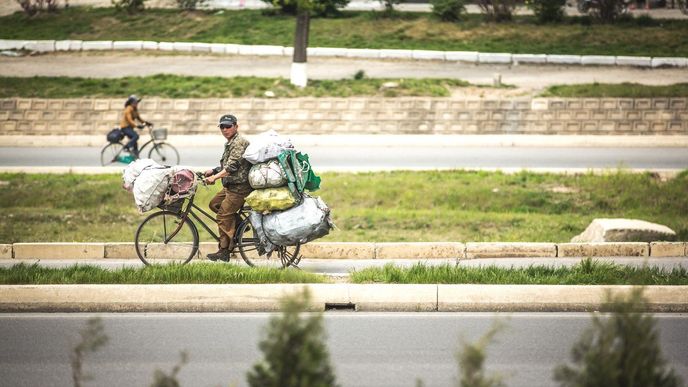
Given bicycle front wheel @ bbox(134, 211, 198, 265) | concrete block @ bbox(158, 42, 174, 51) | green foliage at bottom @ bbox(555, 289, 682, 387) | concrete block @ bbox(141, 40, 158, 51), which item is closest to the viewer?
green foliage at bottom @ bbox(555, 289, 682, 387)

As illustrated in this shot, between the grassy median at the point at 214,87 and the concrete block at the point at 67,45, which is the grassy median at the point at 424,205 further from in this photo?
the concrete block at the point at 67,45

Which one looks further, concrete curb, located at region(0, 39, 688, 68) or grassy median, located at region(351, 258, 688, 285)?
concrete curb, located at region(0, 39, 688, 68)

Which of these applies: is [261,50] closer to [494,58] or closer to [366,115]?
[494,58]

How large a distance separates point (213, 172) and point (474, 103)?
46.8 ft

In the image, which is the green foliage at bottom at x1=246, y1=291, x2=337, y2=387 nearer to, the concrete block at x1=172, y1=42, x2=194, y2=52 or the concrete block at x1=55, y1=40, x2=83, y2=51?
the concrete block at x1=172, y1=42, x2=194, y2=52

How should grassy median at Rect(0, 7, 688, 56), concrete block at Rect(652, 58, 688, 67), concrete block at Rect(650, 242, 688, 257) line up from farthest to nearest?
grassy median at Rect(0, 7, 688, 56) < concrete block at Rect(652, 58, 688, 67) < concrete block at Rect(650, 242, 688, 257)

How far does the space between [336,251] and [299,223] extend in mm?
2094

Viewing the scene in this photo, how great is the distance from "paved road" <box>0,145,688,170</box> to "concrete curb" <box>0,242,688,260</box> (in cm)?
726

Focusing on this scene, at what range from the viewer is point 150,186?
11.0 meters

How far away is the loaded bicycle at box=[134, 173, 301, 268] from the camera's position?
11297 millimetres

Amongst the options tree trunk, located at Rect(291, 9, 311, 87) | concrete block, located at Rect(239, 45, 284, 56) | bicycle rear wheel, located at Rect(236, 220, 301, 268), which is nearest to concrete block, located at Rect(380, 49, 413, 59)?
concrete block, located at Rect(239, 45, 284, 56)

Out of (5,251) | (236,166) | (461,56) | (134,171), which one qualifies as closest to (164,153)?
(5,251)

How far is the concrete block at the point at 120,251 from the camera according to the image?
41.3 ft

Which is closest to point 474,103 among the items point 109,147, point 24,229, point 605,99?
point 605,99
